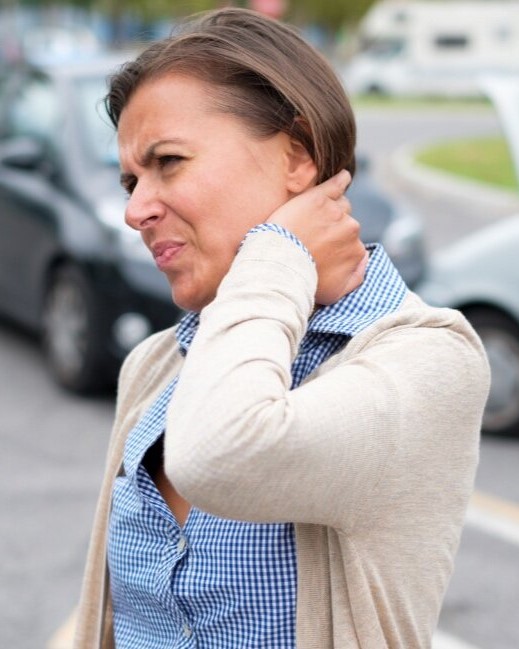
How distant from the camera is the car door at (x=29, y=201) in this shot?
6.92 metres

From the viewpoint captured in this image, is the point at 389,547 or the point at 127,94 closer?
the point at 389,547

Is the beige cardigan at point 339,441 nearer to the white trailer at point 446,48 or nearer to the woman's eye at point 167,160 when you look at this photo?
the woman's eye at point 167,160

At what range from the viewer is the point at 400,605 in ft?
5.00

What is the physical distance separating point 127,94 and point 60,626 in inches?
109

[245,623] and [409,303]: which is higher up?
[409,303]

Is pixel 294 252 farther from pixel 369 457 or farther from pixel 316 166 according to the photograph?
pixel 369 457

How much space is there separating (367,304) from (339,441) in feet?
1.00

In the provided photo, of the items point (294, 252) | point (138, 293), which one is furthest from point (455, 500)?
point (138, 293)

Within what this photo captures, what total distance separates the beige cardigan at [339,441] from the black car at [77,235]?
4.59 m

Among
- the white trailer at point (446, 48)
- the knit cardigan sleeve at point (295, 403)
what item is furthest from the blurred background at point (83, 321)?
the white trailer at point (446, 48)

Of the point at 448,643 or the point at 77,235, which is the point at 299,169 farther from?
the point at 77,235

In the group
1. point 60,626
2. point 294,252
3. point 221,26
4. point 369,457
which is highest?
point 221,26

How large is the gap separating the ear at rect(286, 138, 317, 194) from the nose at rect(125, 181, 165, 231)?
0.59 feet

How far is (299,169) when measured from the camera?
165 cm
